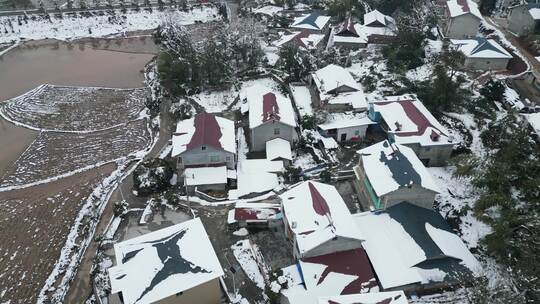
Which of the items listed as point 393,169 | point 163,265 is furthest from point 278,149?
point 163,265

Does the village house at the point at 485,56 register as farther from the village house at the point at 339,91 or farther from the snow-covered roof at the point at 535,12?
the village house at the point at 339,91

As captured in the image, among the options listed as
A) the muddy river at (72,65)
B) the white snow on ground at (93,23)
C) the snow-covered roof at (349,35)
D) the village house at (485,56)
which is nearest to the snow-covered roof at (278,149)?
the snow-covered roof at (349,35)

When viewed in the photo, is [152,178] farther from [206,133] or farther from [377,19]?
[377,19]

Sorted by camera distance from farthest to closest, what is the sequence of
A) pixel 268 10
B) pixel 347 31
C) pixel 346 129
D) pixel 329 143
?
pixel 268 10
pixel 347 31
pixel 346 129
pixel 329 143

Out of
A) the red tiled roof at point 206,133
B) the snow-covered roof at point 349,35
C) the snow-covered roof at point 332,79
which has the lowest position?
the red tiled roof at point 206,133

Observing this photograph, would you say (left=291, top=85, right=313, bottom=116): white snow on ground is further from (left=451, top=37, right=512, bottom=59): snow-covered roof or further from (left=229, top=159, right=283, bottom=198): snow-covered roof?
(left=451, top=37, right=512, bottom=59): snow-covered roof

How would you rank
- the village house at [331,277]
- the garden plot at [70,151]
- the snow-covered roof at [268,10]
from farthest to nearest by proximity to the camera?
the snow-covered roof at [268,10]
the garden plot at [70,151]
the village house at [331,277]
